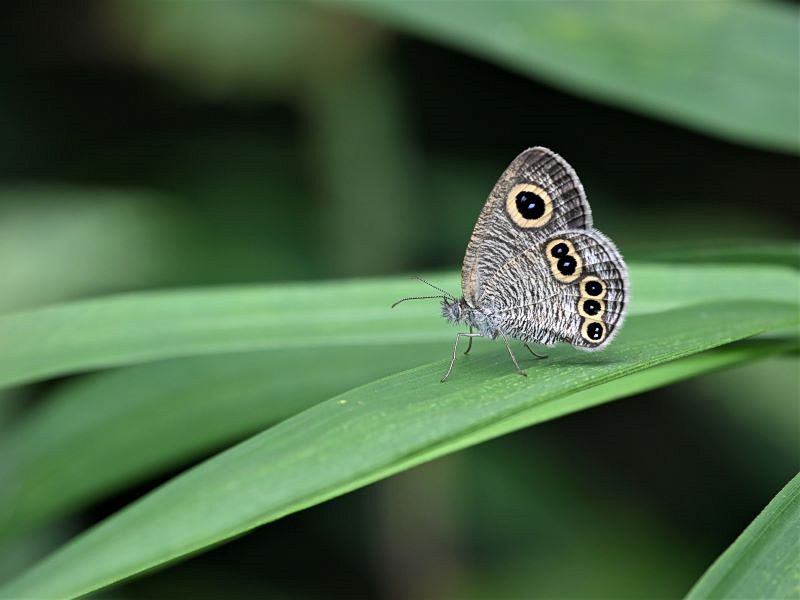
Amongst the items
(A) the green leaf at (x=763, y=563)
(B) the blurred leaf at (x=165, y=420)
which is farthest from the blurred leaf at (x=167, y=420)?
(A) the green leaf at (x=763, y=563)

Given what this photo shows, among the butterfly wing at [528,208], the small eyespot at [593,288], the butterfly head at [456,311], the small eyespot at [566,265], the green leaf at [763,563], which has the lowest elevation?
the green leaf at [763,563]

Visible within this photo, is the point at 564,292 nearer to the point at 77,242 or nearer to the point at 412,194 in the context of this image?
the point at 412,194

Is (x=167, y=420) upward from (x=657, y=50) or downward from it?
downward

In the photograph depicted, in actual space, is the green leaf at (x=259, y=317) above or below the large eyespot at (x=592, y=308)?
above

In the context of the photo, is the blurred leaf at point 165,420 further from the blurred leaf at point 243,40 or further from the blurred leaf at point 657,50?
the blurred leaf at point 243,40

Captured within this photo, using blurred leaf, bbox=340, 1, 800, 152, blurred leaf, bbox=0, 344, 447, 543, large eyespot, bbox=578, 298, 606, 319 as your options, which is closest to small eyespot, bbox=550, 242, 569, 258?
large eyespot, bbox=578, 298, 606, 319

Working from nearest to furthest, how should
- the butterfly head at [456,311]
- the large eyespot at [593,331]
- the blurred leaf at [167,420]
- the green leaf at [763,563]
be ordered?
the green leaf at [763,563]
the large eyespot at [593,331]
the butterfly head at [456,311]
the blurred leaf at [167,420]

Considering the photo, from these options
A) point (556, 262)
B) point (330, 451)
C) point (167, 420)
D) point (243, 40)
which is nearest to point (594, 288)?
point (556, 262)
